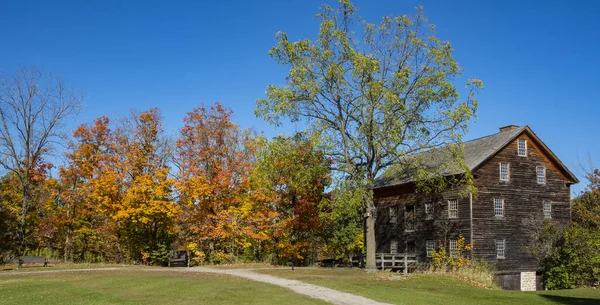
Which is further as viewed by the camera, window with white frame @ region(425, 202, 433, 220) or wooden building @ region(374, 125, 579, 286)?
window with white frame @ region(425, 202, 433, 220)

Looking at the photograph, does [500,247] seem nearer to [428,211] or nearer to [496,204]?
[496,204]

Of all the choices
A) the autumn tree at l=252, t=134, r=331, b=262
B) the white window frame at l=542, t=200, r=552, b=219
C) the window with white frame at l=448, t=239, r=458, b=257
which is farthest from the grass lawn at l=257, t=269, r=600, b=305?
the white window frame at l=542, t=200, r=552, b=219

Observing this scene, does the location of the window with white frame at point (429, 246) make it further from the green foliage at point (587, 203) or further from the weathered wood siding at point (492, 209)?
the green foliage at point (587, 203)

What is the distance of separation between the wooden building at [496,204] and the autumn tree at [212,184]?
40.3ft

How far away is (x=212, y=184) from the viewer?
38.5m

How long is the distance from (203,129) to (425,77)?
18121 mm

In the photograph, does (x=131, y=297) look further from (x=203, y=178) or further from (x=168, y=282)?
(x=203, y=178)

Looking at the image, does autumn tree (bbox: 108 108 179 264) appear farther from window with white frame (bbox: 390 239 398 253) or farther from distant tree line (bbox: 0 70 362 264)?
window with white frame (bbox: 390 239 398 253)

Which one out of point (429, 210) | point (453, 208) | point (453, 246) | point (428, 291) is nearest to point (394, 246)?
point (429, 210)

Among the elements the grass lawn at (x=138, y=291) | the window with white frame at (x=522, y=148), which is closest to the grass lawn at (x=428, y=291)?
the grass lawn at (x=138, y=291)

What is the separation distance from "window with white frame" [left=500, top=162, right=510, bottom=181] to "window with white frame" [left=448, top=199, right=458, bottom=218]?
13.5 feet

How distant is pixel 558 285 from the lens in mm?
33375

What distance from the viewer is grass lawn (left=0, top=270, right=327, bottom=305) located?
59.2ft

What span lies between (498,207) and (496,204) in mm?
299
